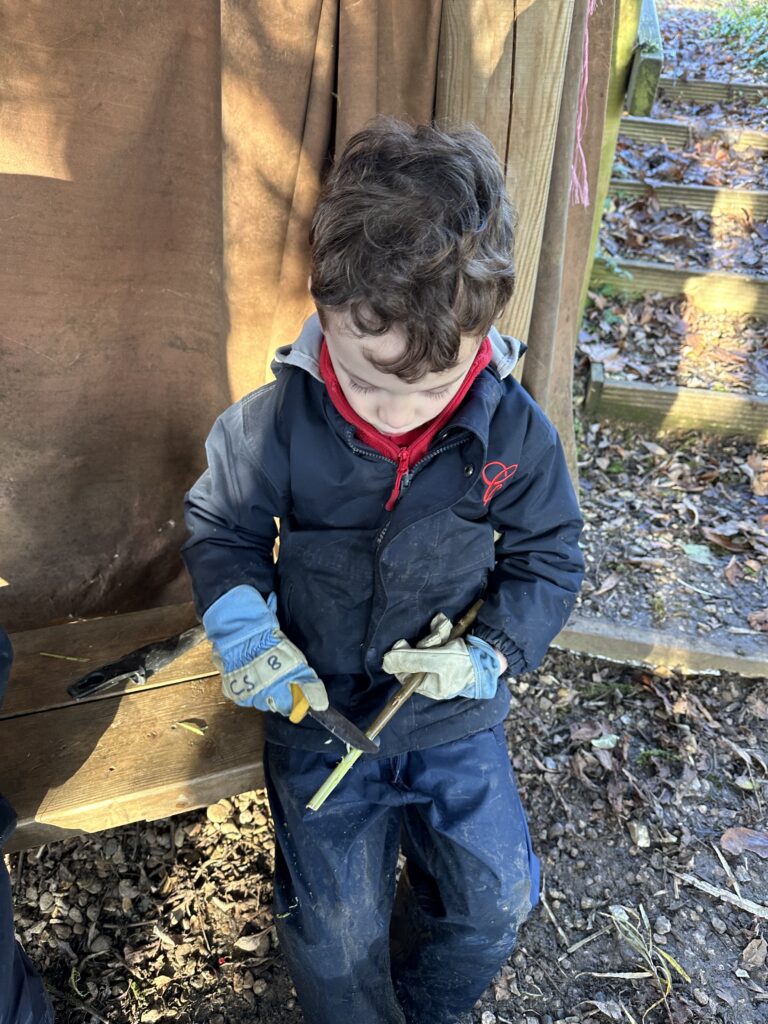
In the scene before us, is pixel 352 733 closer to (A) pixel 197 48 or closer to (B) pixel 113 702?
(B) pixel 113 702

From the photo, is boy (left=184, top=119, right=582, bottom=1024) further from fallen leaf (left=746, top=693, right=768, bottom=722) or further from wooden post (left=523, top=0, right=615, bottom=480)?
fallen leaf (left=746, top=693, right=768, bottom=722)

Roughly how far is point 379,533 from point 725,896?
1.67 meters

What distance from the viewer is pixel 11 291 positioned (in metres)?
1.90

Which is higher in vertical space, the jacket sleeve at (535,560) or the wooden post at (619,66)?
the wooden post at (619,66)

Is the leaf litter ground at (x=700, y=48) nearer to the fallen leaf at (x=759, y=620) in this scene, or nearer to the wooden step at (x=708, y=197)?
the wooden step at (x=708, y=197)

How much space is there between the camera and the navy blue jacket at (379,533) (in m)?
1.69

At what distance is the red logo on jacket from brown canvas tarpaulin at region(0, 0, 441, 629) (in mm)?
822

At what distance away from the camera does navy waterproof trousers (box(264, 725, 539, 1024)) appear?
5.76 ft

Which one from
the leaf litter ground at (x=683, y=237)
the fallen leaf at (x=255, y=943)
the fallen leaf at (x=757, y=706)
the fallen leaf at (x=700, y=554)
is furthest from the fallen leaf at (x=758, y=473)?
the fallen leaf at (x=255, y=943)

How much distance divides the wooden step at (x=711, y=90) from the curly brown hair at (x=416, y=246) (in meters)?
5.24

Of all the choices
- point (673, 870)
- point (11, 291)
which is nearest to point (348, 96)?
point (11, 291)

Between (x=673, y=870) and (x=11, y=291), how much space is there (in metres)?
2.55

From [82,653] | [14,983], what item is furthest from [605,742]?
[14,983]

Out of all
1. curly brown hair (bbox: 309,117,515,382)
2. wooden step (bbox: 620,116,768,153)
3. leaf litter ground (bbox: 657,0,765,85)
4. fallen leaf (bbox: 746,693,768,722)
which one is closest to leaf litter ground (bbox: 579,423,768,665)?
fallen leaf (bbox: 746,693,768,722)
